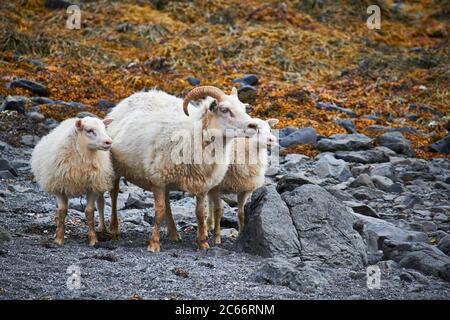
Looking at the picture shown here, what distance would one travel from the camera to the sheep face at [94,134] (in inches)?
356

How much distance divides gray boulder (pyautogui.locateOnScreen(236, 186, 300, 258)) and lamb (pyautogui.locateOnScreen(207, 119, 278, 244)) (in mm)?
751

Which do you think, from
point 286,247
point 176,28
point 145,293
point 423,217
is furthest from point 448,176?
point 176,28

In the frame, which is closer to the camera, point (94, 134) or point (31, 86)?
point (94, 134)

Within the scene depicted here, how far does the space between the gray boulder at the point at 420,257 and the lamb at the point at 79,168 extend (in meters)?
4.08

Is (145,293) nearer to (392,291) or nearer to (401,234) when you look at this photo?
(392,291)

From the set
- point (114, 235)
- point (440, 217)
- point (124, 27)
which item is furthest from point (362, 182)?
point (124, 27)

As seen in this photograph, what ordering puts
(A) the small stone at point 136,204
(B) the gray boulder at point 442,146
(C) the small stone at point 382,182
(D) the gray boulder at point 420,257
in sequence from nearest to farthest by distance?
(D) the gray boulder at point 420,257, (A) the small stone at point 136,204, (C) the small stone at point 382,182, (B) the gray boulder at point 442,146

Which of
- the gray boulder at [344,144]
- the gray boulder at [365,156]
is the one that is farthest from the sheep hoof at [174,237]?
the gray boulder at [344,144]

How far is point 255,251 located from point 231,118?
182 cm

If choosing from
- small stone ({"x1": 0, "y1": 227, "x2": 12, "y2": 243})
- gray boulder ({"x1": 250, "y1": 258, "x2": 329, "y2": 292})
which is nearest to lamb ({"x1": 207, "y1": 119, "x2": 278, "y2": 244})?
gray boulder ({"x1": 250, "y1": 258, "x2": 329, "y2": 292})

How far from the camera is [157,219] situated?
916cm

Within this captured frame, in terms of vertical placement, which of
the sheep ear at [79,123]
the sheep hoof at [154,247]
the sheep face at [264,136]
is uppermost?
the sheep ear at [79,123]

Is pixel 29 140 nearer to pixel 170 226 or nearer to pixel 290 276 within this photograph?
pixel 170 226

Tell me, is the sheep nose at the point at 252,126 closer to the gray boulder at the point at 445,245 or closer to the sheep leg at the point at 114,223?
the sheep leg at the point at 114,223
